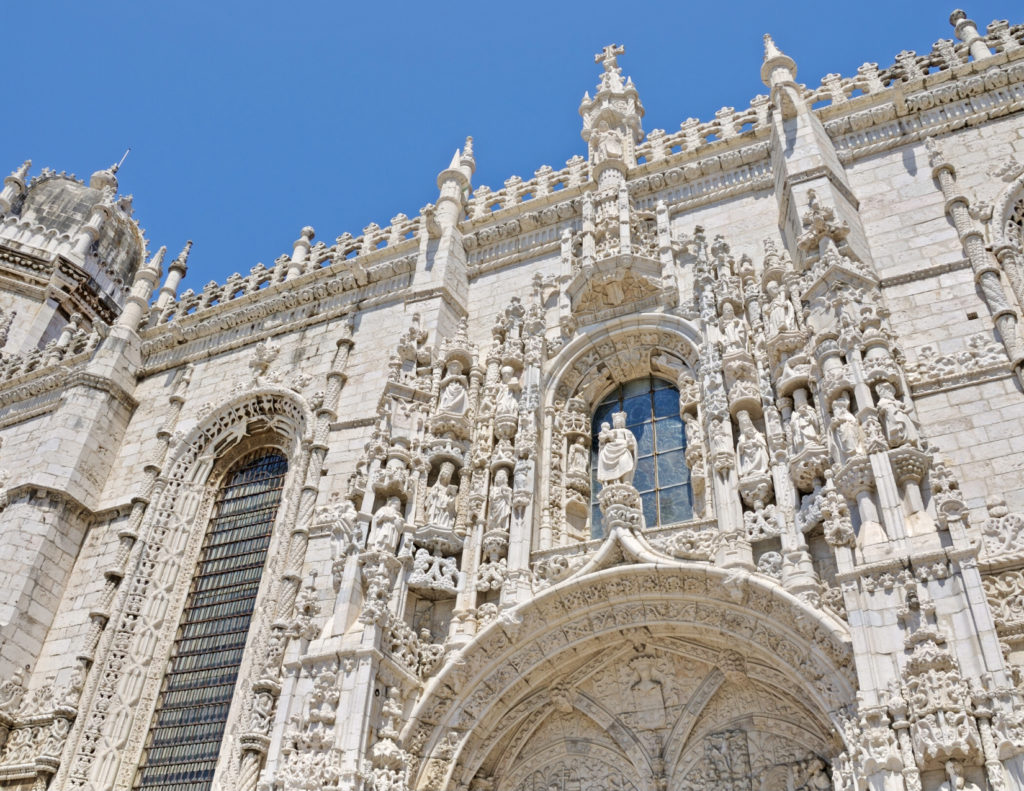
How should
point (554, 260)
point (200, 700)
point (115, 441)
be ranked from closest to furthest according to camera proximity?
point (200, 700) < point (554, 260) < point (115, 441)

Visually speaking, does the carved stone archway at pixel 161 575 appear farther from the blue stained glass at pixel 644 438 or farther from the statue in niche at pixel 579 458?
the blue stained glass at pixel 644 438

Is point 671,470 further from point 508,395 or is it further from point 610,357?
point 508,395

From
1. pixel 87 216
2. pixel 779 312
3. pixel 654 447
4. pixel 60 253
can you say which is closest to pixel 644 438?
pixel 654 447

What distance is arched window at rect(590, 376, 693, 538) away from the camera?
11.1 meters

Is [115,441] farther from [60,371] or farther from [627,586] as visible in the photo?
[627,586]

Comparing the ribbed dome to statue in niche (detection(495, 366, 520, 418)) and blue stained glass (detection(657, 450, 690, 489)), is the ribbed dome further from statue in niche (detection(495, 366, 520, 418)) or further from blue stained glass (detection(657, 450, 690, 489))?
blue stained glass (detection(657, 450, 690, 489))

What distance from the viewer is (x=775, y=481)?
9727mm

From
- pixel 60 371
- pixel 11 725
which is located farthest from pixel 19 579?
pixel 60 371

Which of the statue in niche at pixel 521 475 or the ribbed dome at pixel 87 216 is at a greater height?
the ribbed dome at pixel 87 216

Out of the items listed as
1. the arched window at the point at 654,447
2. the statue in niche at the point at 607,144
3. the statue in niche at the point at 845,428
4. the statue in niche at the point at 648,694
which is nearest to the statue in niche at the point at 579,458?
the arched window at the point at 654,447

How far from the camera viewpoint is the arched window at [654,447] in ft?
36.3

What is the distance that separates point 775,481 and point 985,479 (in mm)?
1934

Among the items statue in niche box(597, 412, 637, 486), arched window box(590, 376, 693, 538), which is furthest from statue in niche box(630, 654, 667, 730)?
statue in niche box(597, 412, 637, 486)

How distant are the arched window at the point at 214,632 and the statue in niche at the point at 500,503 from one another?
4.12m
